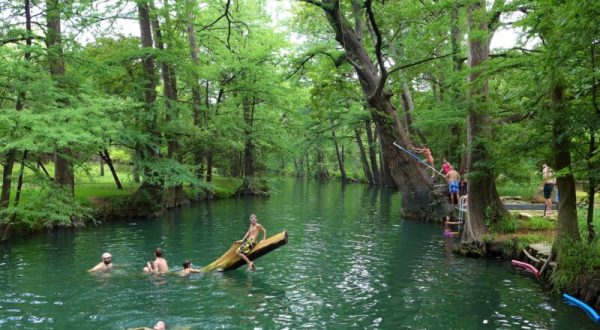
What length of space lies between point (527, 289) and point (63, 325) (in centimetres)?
972

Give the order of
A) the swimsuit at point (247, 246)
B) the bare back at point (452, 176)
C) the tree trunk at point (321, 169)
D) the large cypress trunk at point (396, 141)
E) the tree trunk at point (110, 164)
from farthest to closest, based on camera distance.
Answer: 1. the tree trunk at point (321, 169)
2. the tree trunk at point (110, 164)
3. the large cypress trunk at point (396, 141)
4. the bare back at point (452, 176)
5. the swimsuit at point (247, 246)

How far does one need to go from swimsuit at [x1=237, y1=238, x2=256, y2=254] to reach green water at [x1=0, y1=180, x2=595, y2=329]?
58 centimetres

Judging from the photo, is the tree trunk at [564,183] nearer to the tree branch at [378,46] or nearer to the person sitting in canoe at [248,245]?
the tree branch at [378,46]

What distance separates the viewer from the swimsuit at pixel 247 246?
12688mm

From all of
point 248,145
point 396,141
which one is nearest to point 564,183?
point 396,141

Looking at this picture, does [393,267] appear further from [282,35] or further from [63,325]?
[282,35]

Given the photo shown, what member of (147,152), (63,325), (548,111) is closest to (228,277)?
(63,325)

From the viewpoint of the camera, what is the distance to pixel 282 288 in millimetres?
11055

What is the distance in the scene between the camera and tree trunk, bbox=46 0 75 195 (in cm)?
1716

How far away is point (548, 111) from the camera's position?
9.63 metres

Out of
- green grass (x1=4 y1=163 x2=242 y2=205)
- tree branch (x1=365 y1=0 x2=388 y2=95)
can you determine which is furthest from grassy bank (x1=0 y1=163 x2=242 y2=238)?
tree branch (x1=365 y1=0 x2=388 y2=95)

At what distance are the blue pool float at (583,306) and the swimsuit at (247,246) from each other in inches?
291

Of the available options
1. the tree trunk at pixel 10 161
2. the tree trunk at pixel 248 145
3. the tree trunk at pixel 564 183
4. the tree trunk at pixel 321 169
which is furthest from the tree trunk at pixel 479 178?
the tree trunk at pixel 321 169

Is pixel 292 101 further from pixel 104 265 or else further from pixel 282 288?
pixel 282 288
